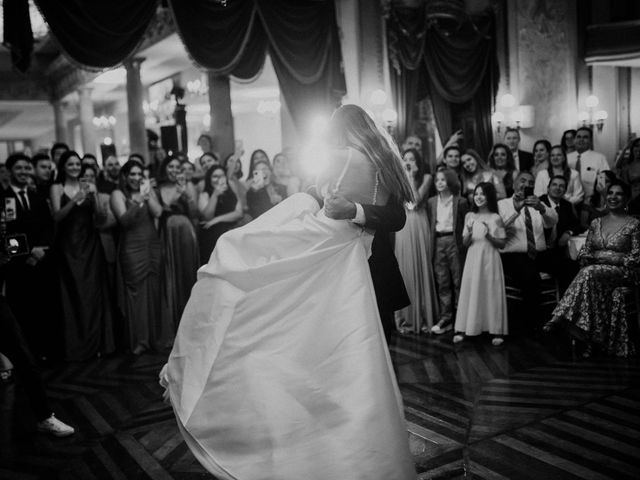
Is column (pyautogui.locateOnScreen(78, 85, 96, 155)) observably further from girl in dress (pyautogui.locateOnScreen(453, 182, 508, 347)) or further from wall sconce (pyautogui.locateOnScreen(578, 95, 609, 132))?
girl in dress (pyautogui.locateOnScreen(453, 182, 508, 347))

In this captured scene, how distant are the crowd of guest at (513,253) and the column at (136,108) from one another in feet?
23.0

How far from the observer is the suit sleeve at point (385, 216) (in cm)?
240

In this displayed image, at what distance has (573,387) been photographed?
12.3 ft

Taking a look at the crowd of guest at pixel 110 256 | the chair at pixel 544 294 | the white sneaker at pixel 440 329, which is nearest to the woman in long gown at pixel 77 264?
the crowd of guest at pixel 110 256

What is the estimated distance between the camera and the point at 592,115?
31.5 feet

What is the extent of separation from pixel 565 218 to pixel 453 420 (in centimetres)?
290

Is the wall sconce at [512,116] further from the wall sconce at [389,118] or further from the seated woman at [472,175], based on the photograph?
the seated woman at [472,175]

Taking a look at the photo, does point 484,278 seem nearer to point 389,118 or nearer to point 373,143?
point 373,143

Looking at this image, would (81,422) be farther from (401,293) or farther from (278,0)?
(278,0)

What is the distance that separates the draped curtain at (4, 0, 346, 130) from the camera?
4.76 m

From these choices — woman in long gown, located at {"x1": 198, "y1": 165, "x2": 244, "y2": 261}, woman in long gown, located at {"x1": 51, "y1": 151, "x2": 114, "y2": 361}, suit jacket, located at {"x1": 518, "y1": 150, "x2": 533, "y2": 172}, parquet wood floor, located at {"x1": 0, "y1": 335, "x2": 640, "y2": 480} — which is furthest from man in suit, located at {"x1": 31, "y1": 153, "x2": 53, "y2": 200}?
suit jacket, located at {"x1": 518, "y1": 150, "x2": 533, "y2": 172}

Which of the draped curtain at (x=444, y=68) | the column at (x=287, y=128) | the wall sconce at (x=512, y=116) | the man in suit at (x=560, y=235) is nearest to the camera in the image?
the man in suit at (x=560, y=235)

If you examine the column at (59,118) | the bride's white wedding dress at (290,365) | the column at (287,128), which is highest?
the column at (59,118)

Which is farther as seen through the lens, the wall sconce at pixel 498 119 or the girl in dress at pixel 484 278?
the wall sconce at pixel 498 119
